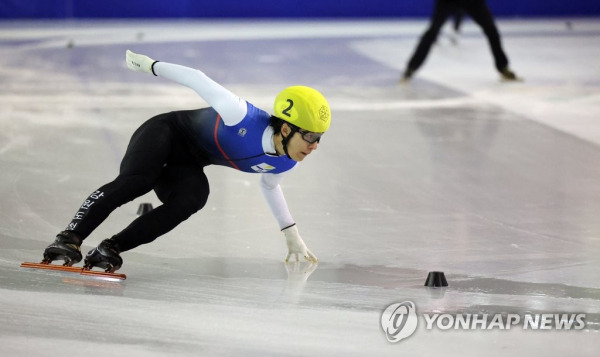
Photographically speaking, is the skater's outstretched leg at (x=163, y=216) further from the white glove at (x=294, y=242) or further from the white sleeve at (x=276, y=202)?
the white glove at (x=294, y=242)

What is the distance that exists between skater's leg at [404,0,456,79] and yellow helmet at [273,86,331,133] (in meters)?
7.23

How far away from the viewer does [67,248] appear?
4.57 m

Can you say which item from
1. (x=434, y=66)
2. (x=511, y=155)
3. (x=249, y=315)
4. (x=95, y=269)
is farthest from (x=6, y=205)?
(x=434, y=66)

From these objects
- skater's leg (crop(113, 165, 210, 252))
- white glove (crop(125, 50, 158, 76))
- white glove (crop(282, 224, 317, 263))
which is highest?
white glove (crop(125, 50, 158, 76))

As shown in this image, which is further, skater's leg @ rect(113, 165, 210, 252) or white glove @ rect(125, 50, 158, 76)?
white glove @ rect(125, 50, 158, 76)

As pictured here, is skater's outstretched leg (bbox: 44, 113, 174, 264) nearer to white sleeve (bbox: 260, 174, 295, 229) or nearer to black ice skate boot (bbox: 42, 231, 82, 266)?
black ice skate boot (bbox: 42, 231, 82, 266)

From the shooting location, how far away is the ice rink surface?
404cm

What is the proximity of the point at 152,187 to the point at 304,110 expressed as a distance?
2.54ft

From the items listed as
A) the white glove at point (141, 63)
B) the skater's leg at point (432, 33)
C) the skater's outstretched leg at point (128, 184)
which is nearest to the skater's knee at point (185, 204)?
the skater's outstretched leg at point (128, 184)

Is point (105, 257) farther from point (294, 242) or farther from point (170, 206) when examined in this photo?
A: point (294, 242)

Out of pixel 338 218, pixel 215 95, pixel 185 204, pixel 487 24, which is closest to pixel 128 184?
pixel 185 204

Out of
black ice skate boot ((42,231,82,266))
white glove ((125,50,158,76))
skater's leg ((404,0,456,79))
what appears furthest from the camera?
skater's leg ((404,0,456,79))

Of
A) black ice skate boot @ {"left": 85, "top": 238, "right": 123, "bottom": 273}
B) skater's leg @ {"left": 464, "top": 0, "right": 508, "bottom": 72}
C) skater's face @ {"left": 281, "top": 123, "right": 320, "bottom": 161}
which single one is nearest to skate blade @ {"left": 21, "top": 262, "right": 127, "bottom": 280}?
black ice skate boot @ {"left": 85, "top": 238, "right": 123, "bottom": 273}

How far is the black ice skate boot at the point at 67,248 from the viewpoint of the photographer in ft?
15.0
